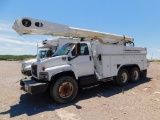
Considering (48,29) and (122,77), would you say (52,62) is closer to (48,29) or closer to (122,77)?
(48,29)

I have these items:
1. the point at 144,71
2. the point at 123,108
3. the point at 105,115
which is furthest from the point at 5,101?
the point at 144,71

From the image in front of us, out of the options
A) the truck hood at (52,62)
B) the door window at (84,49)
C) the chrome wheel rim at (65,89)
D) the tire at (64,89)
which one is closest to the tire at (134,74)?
the door window at (84,49)

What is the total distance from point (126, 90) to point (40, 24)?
202 inches

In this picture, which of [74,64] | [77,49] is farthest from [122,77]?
[77,49]

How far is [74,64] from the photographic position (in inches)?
275

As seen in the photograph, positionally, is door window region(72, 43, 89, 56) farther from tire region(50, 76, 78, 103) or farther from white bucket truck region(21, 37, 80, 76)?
white bucket truck region(21, 37, 80, 76)

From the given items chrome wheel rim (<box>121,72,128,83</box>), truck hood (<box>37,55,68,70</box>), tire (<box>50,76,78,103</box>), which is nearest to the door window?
truck hood (<box>37,55,68,70</box>)

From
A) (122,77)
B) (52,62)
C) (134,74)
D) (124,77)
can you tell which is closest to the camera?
(52,62)

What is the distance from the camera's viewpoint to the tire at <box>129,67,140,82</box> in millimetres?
9633

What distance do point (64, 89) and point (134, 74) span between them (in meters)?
5.13

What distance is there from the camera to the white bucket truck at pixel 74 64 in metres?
6.38

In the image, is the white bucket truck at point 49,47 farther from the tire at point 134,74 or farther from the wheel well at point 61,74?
the wheel well at point 61,74

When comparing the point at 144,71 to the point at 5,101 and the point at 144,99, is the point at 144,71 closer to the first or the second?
the point at 144,99

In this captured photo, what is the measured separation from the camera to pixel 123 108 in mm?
5746
